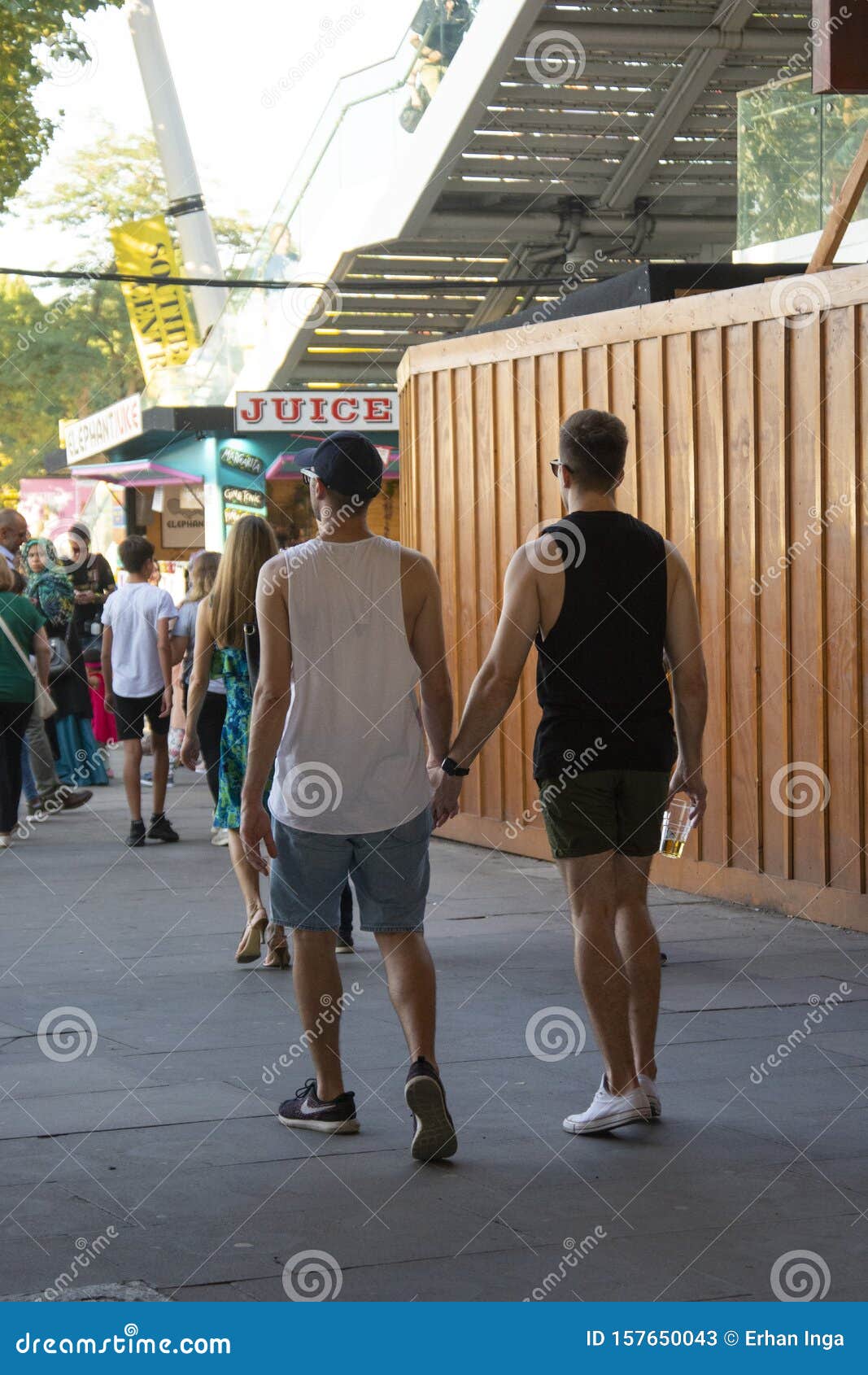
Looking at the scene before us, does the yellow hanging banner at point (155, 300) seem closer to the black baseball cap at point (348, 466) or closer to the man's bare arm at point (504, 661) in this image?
the black baseball cap at point (348, 466)

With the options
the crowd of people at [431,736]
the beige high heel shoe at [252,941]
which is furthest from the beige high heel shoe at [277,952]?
the crowd of people at [431,736]

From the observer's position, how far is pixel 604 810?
5109 mm

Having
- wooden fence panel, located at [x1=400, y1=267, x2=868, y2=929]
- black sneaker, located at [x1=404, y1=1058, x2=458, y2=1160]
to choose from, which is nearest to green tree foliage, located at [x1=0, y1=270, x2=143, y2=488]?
wooden fence panel, located at [x1=400, y1=267, x2=868, y2=929]

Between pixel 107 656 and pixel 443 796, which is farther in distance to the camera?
pixel 107 656

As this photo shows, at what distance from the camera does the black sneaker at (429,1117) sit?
4871 millimetres

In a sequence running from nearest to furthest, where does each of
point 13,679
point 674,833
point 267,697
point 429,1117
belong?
point 429,1117 → point 267,697 → point 674,833 → point 13,679

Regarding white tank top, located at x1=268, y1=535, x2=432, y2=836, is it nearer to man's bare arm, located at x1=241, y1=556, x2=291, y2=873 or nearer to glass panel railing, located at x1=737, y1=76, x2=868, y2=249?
man's bare arm, located at x1=241, y1=556, x2=291, y2=873

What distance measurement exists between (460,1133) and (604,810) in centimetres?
102

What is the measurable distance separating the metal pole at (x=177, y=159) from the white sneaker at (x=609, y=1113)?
29.8 metres

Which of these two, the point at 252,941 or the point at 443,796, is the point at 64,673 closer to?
the point at 252,941

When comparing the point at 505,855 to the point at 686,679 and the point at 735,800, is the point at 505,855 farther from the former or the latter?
the point at 686,679

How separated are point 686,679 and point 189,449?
2201cm

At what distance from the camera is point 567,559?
511 centimetres

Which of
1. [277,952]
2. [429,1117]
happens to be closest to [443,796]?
[429,1117]
